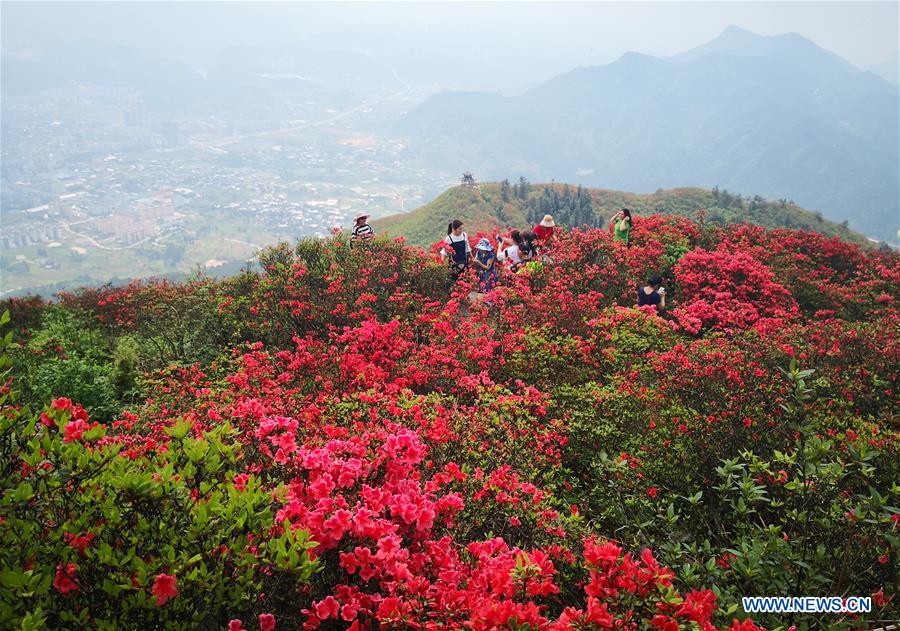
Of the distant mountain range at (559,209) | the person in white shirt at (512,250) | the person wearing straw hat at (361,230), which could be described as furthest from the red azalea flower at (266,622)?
the distant mountain range at (559,209)

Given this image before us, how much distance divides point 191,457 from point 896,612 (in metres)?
3.88

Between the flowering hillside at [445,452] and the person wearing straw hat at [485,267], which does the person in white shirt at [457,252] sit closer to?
the person wearing straw hat at [485,267]

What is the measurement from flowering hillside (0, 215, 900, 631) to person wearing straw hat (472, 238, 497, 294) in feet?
0.91

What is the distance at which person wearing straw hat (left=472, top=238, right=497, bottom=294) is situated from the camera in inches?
380

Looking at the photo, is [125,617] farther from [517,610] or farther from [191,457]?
[517,610]

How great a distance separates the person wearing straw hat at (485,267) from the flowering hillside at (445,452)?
0.91ft

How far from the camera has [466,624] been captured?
2.24m

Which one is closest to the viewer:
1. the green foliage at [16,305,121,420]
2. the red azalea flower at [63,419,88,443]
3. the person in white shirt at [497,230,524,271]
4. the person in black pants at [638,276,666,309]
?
the red azalea flower at [63,419,88,443]

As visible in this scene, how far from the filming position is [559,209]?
3625 centimetres

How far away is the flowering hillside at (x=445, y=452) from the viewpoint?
2193mm

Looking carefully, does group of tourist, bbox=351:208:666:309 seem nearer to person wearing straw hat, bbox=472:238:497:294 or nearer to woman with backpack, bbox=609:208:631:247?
person wearing straw hat, bbox=472:238:497:294

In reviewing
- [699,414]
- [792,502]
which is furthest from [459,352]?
[792,502]

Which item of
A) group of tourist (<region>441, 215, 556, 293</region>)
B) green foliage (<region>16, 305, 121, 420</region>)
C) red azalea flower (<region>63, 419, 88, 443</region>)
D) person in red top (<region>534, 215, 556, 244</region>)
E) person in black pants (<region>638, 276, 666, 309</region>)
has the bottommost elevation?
green foliage (<region>16, 305, 121, 420</region>)

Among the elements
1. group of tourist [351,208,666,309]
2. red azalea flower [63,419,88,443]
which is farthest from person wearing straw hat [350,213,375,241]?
red azalea flower [63,419,88,443]
